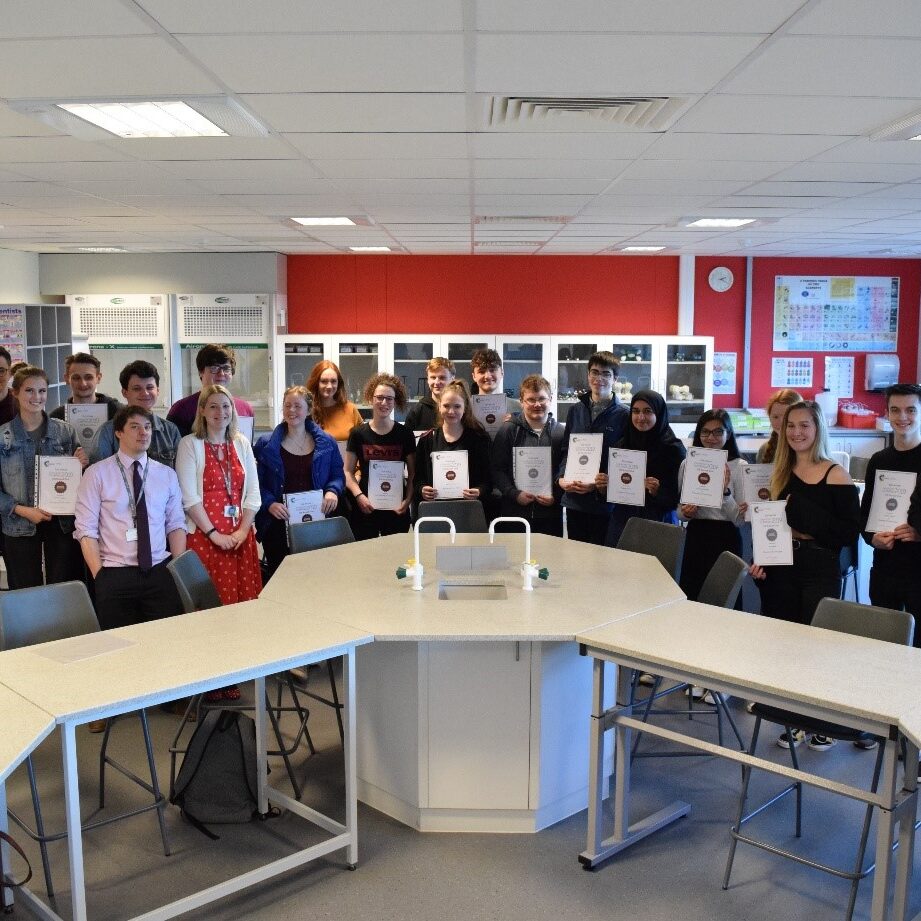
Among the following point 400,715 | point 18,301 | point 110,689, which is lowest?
point 400,715

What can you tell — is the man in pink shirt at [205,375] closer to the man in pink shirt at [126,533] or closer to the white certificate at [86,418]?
the white certificate at [86,418]

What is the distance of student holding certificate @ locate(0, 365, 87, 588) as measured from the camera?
4.90m

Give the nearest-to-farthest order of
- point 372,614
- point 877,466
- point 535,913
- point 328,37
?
point 328,37 → point 535,913 → point 372,614 → point 877,466

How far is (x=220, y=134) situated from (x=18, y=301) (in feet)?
21.6

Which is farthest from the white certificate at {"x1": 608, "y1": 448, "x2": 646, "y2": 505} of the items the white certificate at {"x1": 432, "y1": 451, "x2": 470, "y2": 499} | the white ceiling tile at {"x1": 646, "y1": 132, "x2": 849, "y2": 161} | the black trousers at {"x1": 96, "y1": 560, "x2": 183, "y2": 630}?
the black trousers at {"x1": 96, "y1": 560, "x2": 183, "y2": 630}

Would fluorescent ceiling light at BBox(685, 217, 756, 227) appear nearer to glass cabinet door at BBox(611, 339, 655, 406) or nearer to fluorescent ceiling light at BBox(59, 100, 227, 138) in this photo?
glass cabinet door at BBox(611, 339, 655, 406)

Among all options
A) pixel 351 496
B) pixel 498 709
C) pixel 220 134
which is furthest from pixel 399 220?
pixel 498 709

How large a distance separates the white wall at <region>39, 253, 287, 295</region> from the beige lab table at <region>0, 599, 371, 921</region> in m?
6.40

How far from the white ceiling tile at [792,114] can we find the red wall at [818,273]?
679 centimetres

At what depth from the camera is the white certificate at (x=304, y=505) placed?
5199 millimetres

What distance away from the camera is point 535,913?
3.06 meters

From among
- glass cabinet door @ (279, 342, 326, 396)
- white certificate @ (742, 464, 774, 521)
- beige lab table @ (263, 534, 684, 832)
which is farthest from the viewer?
glass cabinet door @ (279, 342, 326, 396)

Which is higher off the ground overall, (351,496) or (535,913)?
(351,496)

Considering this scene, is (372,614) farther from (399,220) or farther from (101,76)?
(399,220)
